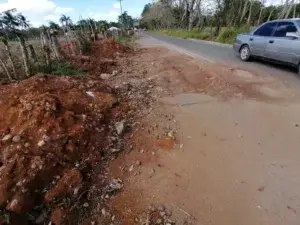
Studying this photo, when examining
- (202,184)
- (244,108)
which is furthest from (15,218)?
(244,108)

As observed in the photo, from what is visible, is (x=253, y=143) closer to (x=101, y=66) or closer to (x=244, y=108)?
(x=244, y=108)

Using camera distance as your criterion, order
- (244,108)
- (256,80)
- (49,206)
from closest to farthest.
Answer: (49,206)
(244,108)
(256,80)

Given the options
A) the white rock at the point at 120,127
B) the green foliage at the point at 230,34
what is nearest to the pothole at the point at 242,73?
the white rock at the point at 120,127

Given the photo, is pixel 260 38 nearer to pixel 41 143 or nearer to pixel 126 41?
pixel 41 143

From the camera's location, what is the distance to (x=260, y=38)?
25.5ft

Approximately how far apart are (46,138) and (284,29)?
7.00m

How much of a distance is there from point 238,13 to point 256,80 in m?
17.2

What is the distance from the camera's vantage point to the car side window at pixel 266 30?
7480 mm

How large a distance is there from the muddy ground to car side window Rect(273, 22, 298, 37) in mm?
2218

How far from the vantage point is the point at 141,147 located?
138 inches

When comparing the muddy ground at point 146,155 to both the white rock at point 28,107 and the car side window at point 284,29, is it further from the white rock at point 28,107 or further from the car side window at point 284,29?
the car side window at point 284,29

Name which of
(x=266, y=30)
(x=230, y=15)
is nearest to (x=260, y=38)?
(x=266, y=30)

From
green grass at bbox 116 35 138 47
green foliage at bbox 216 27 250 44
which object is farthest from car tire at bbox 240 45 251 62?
green grass at bbox 116 35 138 47

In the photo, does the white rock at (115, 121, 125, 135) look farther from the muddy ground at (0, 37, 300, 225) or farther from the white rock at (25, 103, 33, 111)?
the white rock at (25, 103, 33, 111)
